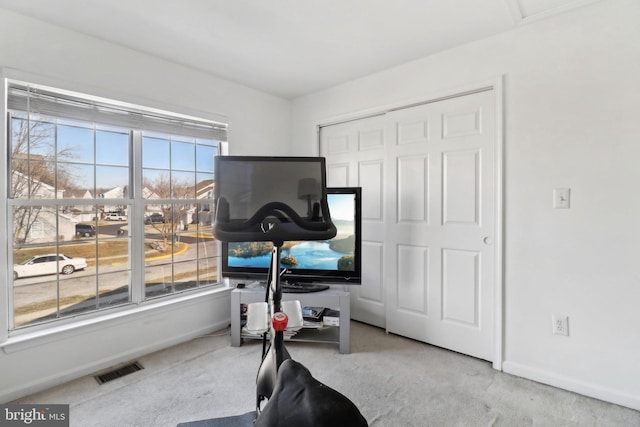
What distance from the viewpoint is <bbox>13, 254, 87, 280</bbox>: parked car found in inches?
78.9

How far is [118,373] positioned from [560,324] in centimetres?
300

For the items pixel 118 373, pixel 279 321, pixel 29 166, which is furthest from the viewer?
pixel 118 373

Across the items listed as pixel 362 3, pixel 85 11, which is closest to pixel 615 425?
pixel 362 3

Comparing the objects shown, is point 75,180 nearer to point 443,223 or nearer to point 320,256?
point 320,256

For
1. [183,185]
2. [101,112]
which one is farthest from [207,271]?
[101,112]

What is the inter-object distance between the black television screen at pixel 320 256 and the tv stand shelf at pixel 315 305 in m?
0.14

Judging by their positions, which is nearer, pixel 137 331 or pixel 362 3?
pixel 362 3

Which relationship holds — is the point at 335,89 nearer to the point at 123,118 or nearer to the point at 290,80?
the point at 290,80

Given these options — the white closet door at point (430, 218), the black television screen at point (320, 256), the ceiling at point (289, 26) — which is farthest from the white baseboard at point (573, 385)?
the ceiling at point (289, 26)

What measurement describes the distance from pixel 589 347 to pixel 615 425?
402 mm

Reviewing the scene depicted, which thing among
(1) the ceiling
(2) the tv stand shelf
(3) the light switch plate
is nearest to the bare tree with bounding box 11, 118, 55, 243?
(1) the ceiling

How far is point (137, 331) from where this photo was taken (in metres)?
2.41

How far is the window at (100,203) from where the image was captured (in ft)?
6.60

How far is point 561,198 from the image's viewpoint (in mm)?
1960
